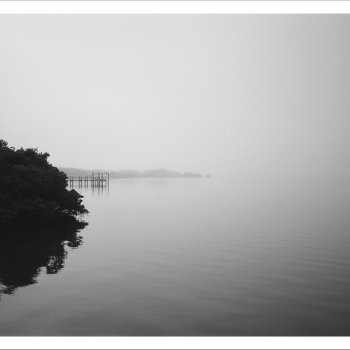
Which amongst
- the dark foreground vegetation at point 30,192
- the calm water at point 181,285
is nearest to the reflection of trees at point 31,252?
the calm water at point 181,285

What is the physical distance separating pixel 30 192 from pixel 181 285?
21102 millimetres

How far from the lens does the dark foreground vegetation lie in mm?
27391

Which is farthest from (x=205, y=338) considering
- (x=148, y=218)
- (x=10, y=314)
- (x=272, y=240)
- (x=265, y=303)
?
(x=148, y=218)

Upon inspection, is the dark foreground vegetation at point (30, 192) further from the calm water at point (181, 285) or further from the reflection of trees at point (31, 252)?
the calm water at point (181, 285)

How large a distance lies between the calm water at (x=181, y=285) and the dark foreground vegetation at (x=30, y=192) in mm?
6039

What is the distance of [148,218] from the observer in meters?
36.2

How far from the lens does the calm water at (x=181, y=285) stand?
980 cm

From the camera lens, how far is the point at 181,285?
45.0 feet

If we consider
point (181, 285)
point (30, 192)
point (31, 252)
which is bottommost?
point (181, 285)

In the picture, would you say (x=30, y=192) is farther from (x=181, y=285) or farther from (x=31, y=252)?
(x=181, y=285)

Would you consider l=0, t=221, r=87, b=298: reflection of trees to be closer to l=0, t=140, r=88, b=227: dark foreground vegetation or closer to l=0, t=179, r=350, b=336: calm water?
l=0, t=179, r=350, b=336: calm water

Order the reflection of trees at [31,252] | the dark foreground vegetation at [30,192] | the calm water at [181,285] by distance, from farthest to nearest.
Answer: the dark foreground vegetation at [30,192] < the reflection of trees at [31,252] < the calm water at [181,285]

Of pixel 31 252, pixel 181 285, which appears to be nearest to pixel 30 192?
pixel 31 252

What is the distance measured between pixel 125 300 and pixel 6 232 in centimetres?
1801
